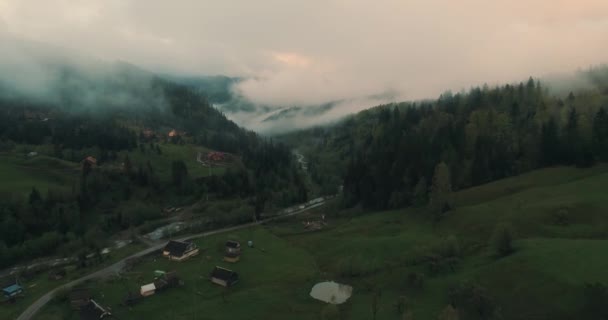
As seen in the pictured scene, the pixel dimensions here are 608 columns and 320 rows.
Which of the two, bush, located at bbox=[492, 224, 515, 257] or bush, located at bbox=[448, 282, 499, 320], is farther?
bush, located at bbox=[492, 224, 515, 257]

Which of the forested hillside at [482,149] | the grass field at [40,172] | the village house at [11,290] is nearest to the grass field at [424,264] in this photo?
the forested hillside at [482,149]

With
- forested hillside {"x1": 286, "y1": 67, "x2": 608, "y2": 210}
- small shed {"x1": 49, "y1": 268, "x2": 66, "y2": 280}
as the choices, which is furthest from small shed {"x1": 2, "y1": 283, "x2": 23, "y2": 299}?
forested hillside {"x1": 286, "y1": 67, "x2": 608, "y2": 210}

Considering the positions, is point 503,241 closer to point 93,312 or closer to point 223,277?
point 223,277

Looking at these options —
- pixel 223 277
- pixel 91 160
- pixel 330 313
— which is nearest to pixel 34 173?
pixel 91 160

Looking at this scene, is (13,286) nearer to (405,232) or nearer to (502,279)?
(405,232)

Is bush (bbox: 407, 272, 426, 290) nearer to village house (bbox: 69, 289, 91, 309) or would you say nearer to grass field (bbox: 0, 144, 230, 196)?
village house (bbox: 69, 289, 91, 309)

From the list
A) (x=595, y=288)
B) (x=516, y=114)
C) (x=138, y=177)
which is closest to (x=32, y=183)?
(x=138, y=177)
